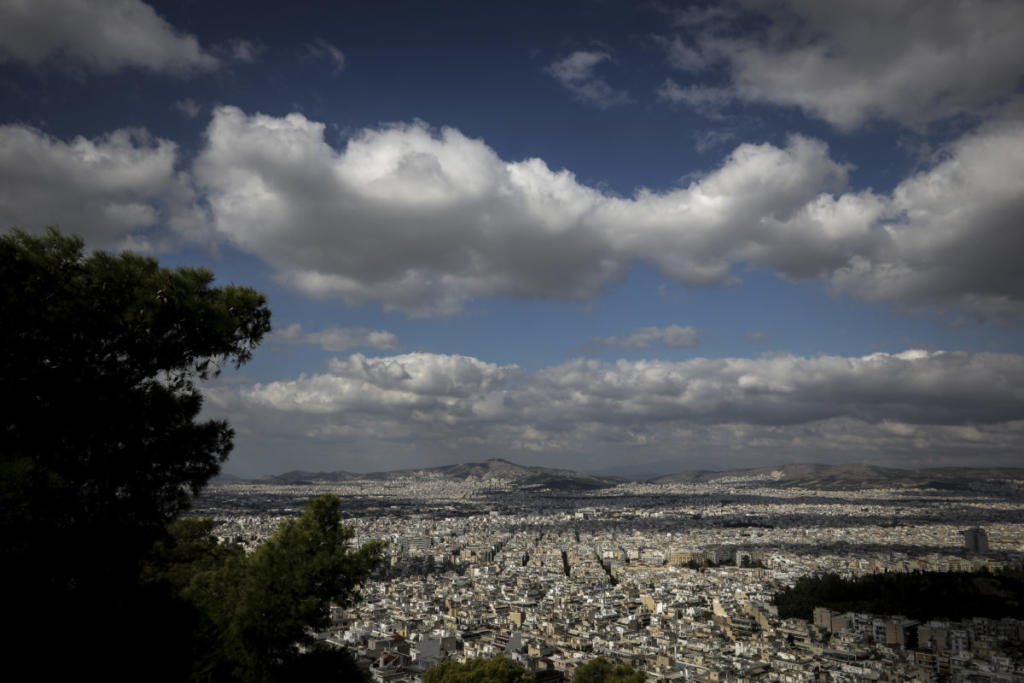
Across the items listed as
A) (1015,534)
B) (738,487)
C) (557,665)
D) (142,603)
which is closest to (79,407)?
(142,603)

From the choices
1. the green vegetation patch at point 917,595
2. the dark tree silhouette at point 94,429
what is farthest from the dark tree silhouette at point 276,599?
the green vegetation patch at point 917,595

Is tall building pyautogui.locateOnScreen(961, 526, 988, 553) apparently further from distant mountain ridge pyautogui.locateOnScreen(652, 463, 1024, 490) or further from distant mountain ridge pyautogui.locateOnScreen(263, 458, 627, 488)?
distant mountain ridge pyautogui.locateOnScreen(263, 458, 627, 488)

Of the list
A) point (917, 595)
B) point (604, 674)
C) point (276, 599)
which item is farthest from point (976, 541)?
point (276, 599)

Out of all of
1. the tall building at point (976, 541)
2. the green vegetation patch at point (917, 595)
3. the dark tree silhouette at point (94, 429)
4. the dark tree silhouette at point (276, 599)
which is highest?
the dark tree silhouette at point (94, 429)

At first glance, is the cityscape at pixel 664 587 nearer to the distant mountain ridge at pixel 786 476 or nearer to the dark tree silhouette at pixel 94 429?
the dark tree silhouette at pixel 94 429

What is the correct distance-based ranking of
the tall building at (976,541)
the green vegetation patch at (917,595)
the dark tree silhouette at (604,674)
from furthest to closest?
1. the tall building at (976,541)
2. the green vegetation patch at (917,595)
3. the dark tree silhouette at (604,674)
